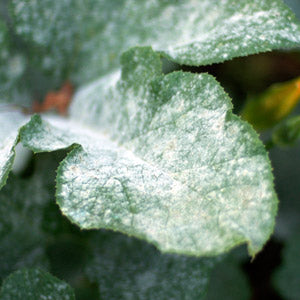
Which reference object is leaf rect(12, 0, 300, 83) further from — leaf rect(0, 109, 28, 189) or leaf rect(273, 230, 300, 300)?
leaf rect(273, 230, 300, 300)

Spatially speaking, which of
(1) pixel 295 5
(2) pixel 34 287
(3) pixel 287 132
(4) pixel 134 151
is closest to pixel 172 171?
(4) pixel 134 151

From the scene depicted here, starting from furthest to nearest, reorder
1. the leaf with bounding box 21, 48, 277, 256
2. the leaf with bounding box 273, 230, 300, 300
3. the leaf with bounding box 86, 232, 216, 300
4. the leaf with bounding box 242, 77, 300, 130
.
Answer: the leaf with bounding box 273, 230, 300, 300
the leaf with bounding box 242, 77, 300, 130
the leaf with bounding box 86, 232, 216, 300
the leaf with bounding box 21, 48, 277, 256

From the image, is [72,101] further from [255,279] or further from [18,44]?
[255,279]

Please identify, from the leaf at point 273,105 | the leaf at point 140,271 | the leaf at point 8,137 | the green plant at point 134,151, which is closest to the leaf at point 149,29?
the green plant at point 134,151

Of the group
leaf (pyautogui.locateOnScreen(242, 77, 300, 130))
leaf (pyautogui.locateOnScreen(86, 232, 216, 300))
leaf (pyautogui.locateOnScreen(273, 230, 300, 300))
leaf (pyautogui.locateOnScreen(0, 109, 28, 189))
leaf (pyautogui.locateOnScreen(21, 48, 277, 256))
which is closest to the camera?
leaf (pyautogui.locateOnScreen(21, 48, 277, 256))

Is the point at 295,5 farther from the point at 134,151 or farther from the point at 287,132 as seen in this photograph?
the point at 134,151

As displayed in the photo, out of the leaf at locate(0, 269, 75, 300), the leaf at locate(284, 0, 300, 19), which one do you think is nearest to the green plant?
the leaf at locate(0, 269, 75, 300)

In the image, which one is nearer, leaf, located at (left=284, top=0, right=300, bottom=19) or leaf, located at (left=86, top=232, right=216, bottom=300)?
leaf, located at (left=86, top=232, right=216, bottom=300)
